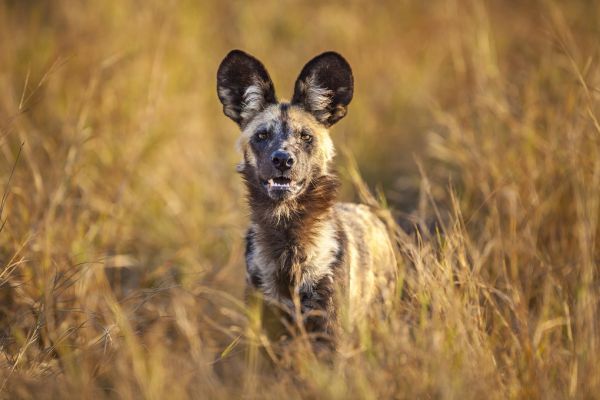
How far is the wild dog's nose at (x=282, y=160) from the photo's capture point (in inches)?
135

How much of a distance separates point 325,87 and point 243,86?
0.51 meters

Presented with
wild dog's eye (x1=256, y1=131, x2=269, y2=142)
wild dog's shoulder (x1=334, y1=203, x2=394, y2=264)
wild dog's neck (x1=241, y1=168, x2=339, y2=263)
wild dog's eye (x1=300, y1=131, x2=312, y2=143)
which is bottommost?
wild dog's shoulder (x1=334, y1=203, x2=394, y2=264)

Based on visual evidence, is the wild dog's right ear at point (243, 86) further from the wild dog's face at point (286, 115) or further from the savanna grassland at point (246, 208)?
the savanna grassland at point (246, 208)

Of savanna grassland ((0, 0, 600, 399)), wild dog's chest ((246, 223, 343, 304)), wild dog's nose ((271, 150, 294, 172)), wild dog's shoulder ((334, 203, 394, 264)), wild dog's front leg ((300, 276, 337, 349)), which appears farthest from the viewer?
wild dog's shoulder ((334, 203, 394, 264))

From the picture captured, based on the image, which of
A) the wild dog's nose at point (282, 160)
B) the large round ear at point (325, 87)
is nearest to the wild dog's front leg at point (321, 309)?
the wild dog's nose at point (282, 160)

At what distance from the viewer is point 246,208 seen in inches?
155

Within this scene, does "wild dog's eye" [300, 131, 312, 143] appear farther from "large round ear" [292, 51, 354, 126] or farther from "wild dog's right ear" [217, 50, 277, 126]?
"wild dog's right ear" [217, 50, 277, 126]

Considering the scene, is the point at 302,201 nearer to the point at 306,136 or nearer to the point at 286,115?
the point at 306,136

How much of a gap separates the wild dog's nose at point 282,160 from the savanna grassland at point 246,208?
1.63 ft

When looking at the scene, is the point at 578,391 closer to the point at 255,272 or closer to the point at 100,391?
the point at 255,272

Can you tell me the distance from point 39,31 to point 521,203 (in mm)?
5151

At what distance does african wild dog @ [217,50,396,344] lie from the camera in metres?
3.36

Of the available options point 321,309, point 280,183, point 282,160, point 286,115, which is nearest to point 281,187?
point 280,183

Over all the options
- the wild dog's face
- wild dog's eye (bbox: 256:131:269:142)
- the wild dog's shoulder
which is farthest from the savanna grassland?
wild dog's eye (bbox: 256:131:269:142)
